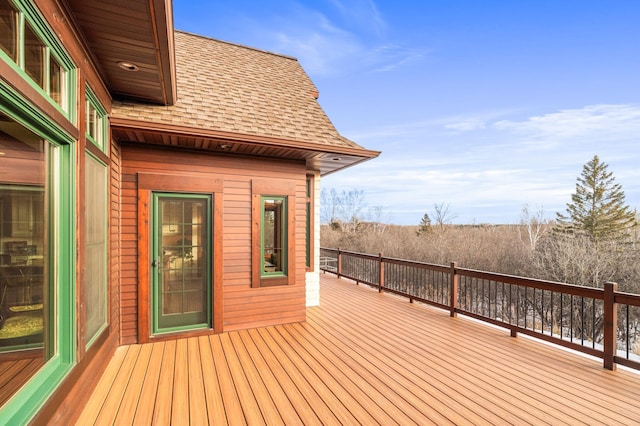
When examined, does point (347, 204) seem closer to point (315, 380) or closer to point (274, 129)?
point (274, 129)

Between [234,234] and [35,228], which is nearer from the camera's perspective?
[35,228]

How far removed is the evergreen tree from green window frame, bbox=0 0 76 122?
24.7m

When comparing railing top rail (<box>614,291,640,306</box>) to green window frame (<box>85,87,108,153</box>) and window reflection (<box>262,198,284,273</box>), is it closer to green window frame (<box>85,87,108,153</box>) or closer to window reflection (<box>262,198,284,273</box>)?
window reflection (<box>262,198,284,273</box>)

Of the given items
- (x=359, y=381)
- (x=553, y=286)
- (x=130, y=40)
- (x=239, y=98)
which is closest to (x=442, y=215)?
(x=553, y=286)

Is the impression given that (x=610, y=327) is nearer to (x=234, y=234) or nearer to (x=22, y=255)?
(x=234, y=234)

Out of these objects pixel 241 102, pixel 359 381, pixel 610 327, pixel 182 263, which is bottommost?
pixel 359 381

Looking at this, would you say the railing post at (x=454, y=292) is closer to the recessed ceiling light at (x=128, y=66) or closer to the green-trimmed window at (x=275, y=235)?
the green-trimmed window at (x=275, y=235)

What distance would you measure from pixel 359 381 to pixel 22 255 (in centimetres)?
305

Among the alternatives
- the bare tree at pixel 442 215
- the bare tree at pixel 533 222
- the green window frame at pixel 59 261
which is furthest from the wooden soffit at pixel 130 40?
the bare tree at pixel 533 222

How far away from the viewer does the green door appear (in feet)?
13.1

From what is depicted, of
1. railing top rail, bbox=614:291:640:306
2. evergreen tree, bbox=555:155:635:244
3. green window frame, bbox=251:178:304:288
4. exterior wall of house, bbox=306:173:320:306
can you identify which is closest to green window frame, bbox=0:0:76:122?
green window frame, bbox=251:178:304:288

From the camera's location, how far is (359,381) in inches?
115

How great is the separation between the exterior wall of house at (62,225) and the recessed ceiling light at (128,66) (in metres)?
0.23

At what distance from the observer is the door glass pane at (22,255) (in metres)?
2.03
